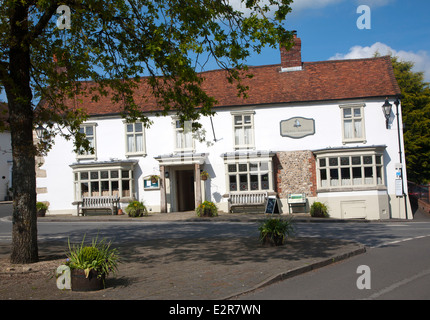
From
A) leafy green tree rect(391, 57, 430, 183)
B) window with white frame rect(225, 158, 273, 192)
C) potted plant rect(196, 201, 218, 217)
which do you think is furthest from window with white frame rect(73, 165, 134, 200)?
leafy green tree rect(391, 57, 430, 183)

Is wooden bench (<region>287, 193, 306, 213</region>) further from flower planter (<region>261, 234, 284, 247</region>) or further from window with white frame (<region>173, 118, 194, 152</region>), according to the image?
flower planter (<region>261, 234, 284, 247</region>)

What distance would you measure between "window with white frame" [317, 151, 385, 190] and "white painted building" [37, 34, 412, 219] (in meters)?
0.05

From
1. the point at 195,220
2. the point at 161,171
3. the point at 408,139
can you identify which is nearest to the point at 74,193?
the point at 161,171

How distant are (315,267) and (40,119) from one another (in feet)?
23.1

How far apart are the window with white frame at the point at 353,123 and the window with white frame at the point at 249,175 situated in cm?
471

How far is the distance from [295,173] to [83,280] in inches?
739

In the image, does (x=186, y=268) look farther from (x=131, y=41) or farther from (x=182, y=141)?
(x=182, y=141)

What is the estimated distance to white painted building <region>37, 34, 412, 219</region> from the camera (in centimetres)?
2434

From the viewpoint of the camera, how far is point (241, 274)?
8.52 m

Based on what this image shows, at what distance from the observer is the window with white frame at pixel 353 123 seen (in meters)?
24.7

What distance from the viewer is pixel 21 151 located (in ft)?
32.6

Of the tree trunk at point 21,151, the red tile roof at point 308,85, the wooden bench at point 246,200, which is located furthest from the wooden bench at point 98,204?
the tree trunk at point 21,151

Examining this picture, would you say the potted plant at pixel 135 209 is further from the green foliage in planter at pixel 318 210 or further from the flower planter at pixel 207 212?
the green foliage in planter at pixel 318 210

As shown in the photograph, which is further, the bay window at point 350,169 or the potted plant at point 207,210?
the bay window at point 350,169
